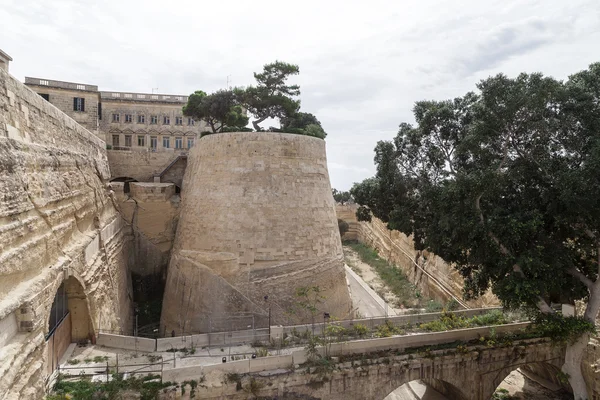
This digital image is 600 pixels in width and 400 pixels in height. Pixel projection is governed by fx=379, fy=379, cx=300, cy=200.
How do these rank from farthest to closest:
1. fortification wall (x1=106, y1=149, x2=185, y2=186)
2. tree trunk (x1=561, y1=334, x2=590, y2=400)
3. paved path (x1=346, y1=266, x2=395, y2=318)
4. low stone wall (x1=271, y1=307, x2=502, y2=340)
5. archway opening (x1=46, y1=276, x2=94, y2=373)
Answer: fortification wall (x1=106, y1=149, x2=185, y2=186) → paved path (x1=346, y1=266, x2=395, y2=318) → low stone wall (x1=271, y1=307, x2=502, y2=340) → tree trunk (x1=561, y1=334, x2=590, y2=400) → archway opening (x1=46, y1=276, x2=94, y2=373)

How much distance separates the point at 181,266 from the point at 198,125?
1505cm

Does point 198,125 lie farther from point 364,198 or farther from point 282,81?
point 364,198

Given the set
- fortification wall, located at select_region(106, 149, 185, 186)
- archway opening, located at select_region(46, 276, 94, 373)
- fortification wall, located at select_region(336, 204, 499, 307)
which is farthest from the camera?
fortification wall, located at select_region(336, 204, 499, 307)

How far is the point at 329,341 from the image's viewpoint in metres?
11.1

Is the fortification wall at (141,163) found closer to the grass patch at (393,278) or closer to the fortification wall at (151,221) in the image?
the fortification wall at (151,221)

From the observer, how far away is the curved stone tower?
13422mm

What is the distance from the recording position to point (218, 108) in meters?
20.7

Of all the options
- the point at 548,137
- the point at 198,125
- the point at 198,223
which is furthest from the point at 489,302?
the point at 198,125

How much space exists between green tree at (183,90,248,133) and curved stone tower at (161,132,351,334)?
611 centimetres

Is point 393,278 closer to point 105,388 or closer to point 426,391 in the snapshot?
point 426,391

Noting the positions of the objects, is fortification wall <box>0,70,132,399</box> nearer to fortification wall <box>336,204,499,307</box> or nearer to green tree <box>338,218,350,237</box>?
fortification wall <box>336,204,499,307</box>

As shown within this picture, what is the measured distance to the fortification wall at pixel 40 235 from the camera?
669 cm

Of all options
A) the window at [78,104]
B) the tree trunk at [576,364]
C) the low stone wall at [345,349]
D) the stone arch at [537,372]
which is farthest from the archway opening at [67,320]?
the window at [78,104]

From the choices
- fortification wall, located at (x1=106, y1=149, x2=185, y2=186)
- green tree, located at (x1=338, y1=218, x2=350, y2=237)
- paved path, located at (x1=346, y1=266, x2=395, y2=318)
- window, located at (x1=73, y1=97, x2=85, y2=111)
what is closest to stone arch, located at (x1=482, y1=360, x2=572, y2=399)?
paved path, located at (x1=346, y1=266, x2=395, y2=318)
